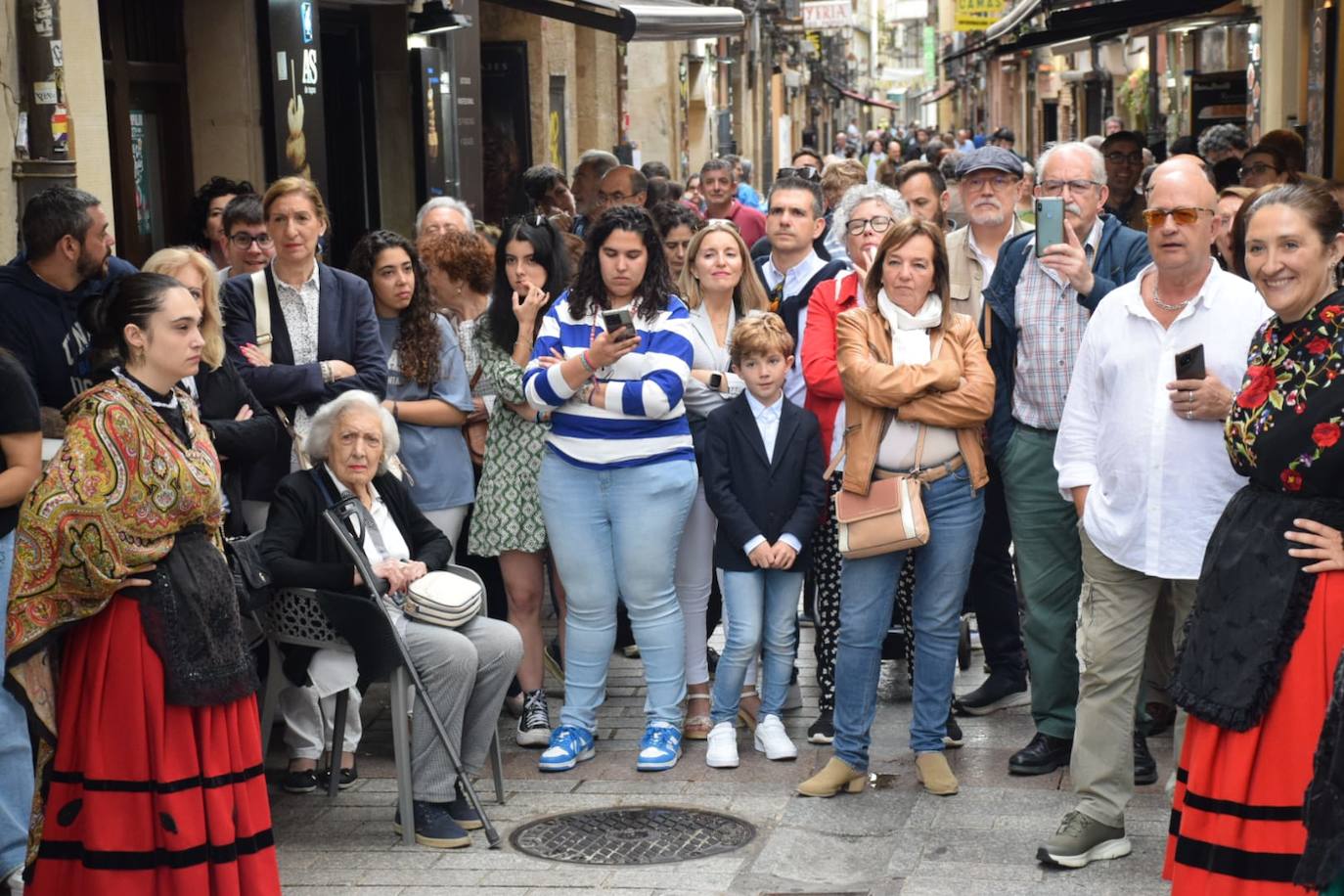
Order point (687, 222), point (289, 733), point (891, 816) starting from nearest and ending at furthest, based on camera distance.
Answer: point (891, 816) < point (289, 733) < point (687, 222)

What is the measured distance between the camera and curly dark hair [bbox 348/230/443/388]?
709cm

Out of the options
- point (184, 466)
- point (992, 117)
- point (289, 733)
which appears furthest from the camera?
point (992, 117)

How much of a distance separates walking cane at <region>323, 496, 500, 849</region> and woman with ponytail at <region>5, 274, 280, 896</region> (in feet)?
2.75

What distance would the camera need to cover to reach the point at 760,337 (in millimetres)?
6598

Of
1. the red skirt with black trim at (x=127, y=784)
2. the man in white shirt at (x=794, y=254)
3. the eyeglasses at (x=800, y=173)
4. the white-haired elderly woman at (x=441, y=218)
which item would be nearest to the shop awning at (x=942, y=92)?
the eyeglasses at (x=800, y=173)

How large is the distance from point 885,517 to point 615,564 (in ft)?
3.89

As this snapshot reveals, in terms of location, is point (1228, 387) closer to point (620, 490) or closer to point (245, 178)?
point (620, 490)

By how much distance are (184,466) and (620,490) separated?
2.02 metres

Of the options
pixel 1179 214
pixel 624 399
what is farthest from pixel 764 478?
pixel 1179 214

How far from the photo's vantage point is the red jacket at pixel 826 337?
674 centimetres

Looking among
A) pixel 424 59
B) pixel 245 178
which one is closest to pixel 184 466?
pixel 245 178

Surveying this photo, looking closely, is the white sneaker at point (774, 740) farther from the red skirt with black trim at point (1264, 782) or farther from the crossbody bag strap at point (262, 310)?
the crossbody bag strap at point (262, 310)

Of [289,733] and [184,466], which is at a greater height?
[184,466]

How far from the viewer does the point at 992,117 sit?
74562mm
